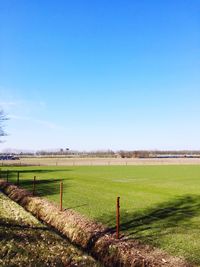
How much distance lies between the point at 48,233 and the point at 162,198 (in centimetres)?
1249

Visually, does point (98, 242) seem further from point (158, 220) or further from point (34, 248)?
point (158, 220)

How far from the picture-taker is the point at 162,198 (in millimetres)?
25875

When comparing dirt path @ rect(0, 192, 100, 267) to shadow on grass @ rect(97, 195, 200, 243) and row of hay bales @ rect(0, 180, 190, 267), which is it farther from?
shadow on grass @ rect(97, 195, 200, 243)

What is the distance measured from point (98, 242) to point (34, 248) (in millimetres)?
2573

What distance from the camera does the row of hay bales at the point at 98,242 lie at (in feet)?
37.0

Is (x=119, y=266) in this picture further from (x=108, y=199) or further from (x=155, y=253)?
(x=108, y=199)

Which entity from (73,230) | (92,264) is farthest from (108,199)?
(92,264)

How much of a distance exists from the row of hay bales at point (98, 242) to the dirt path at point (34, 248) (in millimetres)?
812

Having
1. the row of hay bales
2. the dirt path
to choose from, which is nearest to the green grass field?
the row of hay bales

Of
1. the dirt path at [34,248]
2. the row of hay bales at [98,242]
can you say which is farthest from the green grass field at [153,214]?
the dirt path at [34,248]

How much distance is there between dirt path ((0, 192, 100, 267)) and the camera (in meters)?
11.4

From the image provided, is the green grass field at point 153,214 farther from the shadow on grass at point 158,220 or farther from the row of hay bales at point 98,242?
the row of hay bales at point 98,242

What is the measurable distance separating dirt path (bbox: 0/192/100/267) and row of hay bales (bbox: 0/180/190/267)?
0.81 metres

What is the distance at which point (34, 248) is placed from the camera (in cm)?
1273
